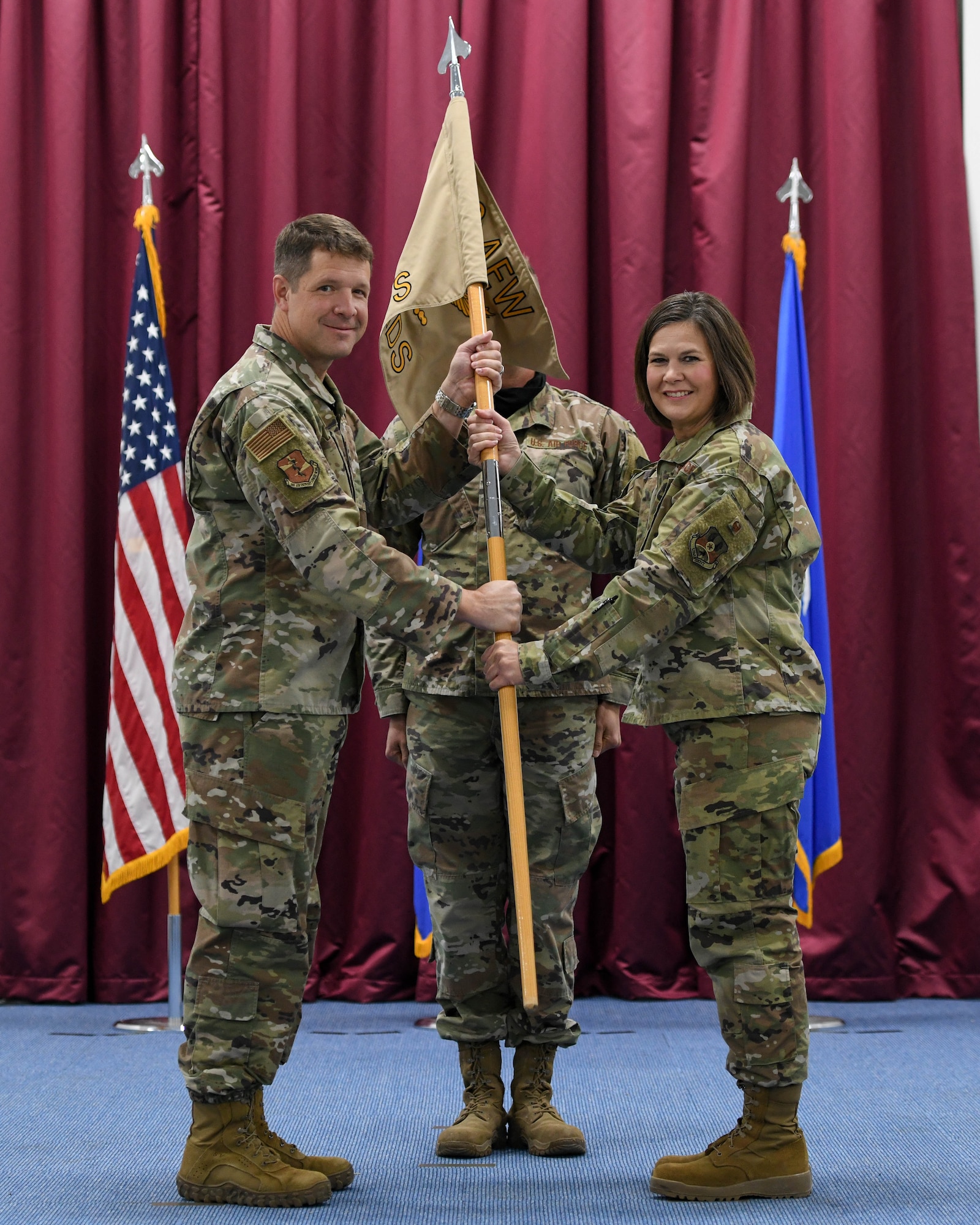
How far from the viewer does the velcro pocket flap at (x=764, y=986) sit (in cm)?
215

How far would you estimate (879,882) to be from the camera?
412 cm

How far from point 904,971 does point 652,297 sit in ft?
7.45

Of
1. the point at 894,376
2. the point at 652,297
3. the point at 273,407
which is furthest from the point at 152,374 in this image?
the point at 894,376

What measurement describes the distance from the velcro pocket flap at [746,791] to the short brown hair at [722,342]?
2.02 feet

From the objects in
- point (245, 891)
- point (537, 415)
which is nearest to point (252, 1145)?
point (245, 891)

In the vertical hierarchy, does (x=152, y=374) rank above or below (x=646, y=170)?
below

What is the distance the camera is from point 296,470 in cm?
213

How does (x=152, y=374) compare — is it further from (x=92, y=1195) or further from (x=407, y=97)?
(x=92, y=1195)

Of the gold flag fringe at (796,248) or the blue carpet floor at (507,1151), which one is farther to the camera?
the gold flag fringe at (796,248)

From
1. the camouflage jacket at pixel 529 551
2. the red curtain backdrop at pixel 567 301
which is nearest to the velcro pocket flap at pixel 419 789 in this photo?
the camouflage jacket at pixel 529 551

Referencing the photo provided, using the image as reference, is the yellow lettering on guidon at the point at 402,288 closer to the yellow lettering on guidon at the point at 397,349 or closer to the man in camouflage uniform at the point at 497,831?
the yellow lettering on guidon at the point at 397,349

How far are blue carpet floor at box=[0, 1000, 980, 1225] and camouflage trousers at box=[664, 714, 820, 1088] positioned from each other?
0.87 ft

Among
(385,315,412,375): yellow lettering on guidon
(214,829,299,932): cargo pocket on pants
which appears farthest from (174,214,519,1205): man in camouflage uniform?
(385,315,412,375): yellow lettering on guidon

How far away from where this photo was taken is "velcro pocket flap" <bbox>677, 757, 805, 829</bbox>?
2191 mm
